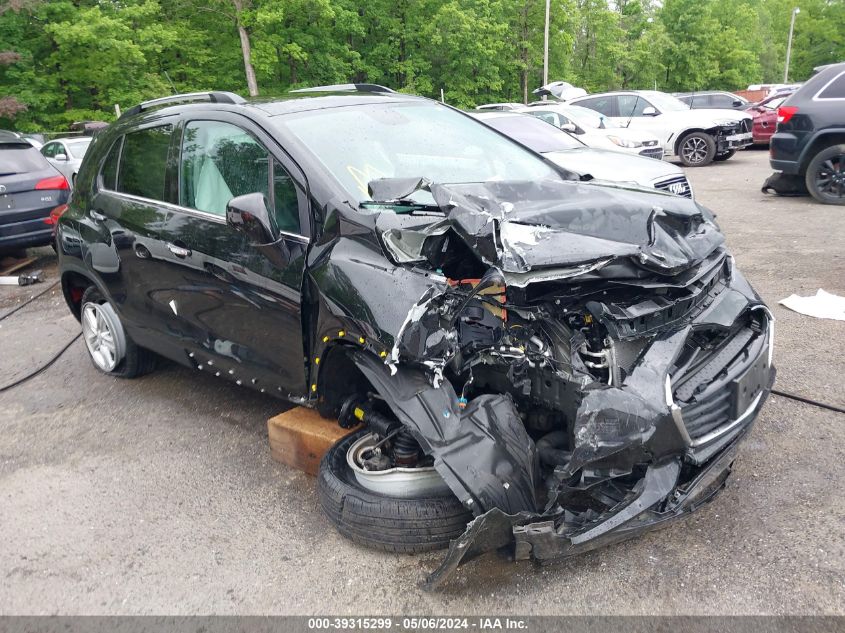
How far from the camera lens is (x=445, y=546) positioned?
2.88 m

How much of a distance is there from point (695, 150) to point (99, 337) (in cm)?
1350

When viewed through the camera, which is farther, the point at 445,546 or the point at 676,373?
the point at 445,546

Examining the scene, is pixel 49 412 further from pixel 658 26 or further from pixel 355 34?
pixel 658 26

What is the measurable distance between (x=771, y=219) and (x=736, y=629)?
25.6ft

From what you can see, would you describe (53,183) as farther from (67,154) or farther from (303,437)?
(303,437)

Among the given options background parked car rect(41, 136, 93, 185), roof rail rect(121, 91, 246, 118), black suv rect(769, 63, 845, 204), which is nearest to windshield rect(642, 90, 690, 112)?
black suv rect(769, 63, 845, 204)

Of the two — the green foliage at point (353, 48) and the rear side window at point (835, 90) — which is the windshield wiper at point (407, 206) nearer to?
the rear side window at point (835, 90)

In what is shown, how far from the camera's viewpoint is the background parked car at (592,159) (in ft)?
23.9

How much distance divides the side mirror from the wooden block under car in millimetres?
1029

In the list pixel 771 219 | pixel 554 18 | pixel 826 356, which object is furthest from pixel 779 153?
pixel 554 18

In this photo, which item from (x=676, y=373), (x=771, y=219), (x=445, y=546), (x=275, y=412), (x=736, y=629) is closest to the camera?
(x=736, y=629)

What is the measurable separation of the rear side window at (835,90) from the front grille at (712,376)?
25.4ft

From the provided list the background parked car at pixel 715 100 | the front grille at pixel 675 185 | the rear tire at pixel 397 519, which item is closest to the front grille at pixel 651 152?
the front grille at pixel 675 185

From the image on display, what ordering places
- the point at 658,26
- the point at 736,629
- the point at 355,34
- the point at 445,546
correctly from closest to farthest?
the point at 736,629, the point at 445,546, the point at 355,34, the point at 658,26
